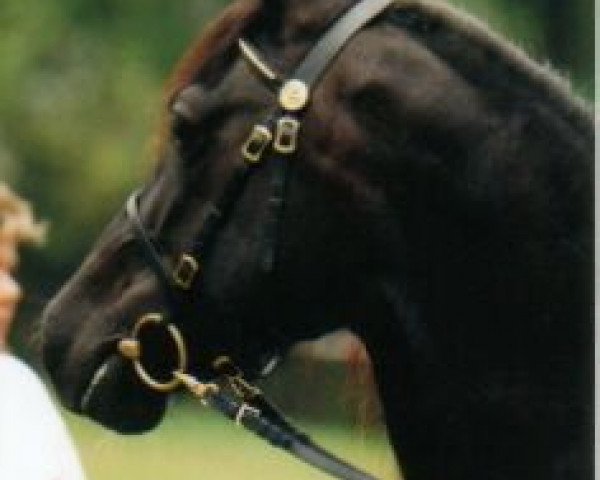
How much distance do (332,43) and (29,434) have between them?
52 centimetres

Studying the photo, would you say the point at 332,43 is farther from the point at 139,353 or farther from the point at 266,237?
the point at 139,353

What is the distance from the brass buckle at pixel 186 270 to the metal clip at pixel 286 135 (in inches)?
5.9

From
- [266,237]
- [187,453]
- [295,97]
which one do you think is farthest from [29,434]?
[187,453]

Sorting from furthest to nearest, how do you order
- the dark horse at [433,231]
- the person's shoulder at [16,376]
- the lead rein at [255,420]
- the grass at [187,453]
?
the grass at [187,453]
the person's shoulder at [16,376]
the lead rein at [255,420]
the dark horse at [433,231]

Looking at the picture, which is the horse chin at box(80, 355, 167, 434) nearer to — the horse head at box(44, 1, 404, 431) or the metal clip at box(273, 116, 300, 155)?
the horse head at box(44, 1, 404, 431)

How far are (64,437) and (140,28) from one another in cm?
256

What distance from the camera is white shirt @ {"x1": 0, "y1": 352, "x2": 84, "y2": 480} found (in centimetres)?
174

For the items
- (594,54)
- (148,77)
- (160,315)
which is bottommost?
(148,77)

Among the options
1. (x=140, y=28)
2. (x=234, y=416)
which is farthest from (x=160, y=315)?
(x=140, y=28)

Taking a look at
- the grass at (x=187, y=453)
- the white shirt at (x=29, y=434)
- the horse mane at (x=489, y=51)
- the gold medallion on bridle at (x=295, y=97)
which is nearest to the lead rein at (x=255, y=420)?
the white shirt at (x=29, y=434)

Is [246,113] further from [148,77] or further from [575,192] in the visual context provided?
[148,77]

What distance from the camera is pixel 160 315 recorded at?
5.54ft

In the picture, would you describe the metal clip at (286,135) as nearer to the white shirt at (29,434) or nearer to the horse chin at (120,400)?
the horse chin at (120,400)

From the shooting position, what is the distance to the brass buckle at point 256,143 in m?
1.60
